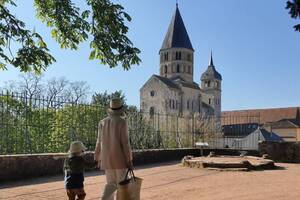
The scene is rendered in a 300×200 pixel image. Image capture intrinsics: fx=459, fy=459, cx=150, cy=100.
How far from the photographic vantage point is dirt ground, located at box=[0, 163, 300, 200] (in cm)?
916

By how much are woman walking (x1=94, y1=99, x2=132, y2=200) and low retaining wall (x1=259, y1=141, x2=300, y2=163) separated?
1427cm

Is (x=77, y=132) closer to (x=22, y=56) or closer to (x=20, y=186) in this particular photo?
(x=20, y=186)

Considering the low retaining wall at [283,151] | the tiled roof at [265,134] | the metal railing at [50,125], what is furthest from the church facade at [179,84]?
the metal railing at [50,125]

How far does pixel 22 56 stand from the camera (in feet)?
21.8

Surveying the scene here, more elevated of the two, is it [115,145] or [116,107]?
[116,107]

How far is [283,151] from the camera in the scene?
20.0 metres

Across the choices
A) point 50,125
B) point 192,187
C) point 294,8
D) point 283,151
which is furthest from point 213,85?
point 294,8

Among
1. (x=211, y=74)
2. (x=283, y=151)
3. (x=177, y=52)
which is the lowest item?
(x=283, y=151)

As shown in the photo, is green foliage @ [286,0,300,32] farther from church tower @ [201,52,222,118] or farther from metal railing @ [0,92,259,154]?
church tower @ [201,52,222,118]

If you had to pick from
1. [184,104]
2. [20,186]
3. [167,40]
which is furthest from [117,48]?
[167,40]

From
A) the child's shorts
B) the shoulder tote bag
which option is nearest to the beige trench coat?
the shoulder tote bag

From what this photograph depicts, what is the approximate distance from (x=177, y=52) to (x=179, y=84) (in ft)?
34.4

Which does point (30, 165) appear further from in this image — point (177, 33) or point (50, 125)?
point (177, 33)

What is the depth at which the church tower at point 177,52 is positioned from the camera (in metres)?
99.3
